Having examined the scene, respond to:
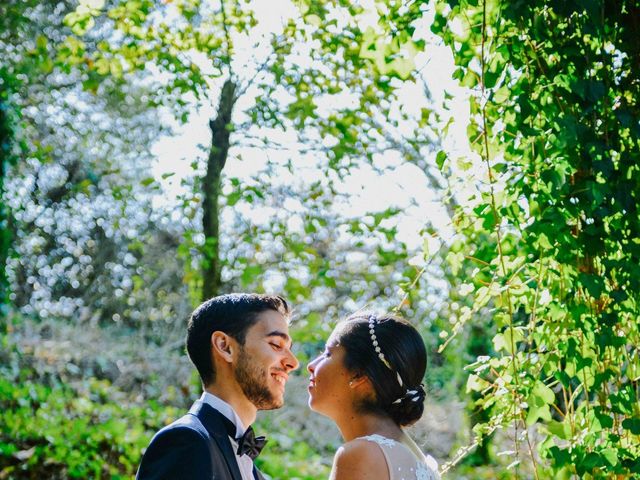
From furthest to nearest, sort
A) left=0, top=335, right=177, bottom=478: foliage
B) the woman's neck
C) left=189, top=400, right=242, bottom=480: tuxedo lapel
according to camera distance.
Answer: left=0, top=335, right=177, bottom=478: foliage, the woman's neck, left=189, top=400, right=242, bottom=480: tuxedo lapel

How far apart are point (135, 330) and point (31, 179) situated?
86.4 inches

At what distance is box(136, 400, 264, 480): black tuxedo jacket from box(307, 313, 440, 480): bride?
379 mm

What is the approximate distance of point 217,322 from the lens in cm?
213

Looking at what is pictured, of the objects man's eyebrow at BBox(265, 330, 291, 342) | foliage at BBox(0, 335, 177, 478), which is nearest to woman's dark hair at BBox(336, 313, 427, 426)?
man's eyebrow at BBox(265, 330, 291, 342)

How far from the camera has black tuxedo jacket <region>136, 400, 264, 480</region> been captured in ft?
5.72

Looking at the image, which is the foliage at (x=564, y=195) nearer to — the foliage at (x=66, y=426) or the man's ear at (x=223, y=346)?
the man's ear at (x=223, y=346)

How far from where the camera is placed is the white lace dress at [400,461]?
2.07 meters

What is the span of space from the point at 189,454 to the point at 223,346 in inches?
14.6

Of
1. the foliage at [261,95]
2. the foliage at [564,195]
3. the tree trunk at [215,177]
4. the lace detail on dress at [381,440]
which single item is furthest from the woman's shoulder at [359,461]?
the tree trunk at [215,177]

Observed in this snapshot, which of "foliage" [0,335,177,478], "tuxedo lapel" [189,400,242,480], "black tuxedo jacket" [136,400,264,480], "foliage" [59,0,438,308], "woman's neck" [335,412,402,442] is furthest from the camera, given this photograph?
"foliage" [0,335,177,478]

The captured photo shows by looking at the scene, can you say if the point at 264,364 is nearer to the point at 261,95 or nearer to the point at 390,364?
the point at 390,364

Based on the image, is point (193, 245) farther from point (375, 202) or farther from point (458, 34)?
point (458, 34)

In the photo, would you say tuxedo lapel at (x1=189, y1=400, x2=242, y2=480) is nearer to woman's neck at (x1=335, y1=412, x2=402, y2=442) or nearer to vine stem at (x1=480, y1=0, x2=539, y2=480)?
woman's neck at (x1=335, y1=412, x2=402, y2=442)

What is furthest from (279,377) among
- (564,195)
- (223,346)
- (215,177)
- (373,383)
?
(215,177)
